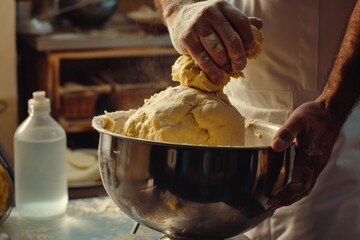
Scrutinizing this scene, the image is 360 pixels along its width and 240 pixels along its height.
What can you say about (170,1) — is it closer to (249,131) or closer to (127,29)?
(249,131)

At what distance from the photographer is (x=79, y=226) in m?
1.22

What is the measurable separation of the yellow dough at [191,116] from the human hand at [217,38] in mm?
23

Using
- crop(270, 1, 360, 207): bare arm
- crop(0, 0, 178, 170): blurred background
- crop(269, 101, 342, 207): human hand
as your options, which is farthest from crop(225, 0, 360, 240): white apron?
crop(0, 0, 178, 170): blurred background

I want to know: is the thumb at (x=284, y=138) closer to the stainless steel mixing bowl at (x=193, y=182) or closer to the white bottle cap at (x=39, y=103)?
the stainless steel mixing bowl at (x=193, y=182)

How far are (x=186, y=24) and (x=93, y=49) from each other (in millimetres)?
1890

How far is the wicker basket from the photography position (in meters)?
2.73

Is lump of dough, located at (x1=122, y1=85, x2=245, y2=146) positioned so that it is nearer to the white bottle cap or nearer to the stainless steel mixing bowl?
the stainless steel mixing bowl

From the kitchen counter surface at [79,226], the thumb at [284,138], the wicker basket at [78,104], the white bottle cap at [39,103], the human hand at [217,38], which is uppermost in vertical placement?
the human hand at [217,38]

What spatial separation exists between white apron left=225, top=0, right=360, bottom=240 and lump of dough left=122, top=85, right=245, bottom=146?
0.29m

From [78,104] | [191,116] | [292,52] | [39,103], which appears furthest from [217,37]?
[78,104]

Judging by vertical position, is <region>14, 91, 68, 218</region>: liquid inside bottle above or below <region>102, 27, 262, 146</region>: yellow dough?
below

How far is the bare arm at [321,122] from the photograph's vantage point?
868mm

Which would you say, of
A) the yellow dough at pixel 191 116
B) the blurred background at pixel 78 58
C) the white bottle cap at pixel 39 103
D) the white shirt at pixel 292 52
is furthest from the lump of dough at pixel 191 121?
the blurred background at pixel 78 58

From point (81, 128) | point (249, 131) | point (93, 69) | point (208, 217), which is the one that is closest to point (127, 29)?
point (93, 69)
